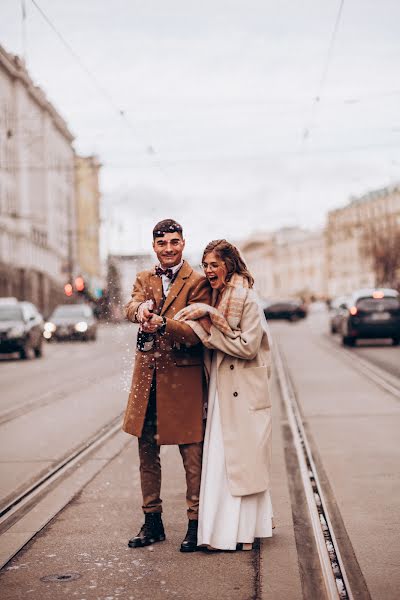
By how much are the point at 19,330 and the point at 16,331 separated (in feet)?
0.28

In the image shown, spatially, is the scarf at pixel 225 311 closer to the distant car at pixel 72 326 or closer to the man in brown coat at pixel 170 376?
the man in brown coat at pixel 170 376

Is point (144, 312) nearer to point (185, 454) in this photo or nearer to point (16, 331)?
point (185, 454)

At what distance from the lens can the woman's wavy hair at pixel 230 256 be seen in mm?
5555

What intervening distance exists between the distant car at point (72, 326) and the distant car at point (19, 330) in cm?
984

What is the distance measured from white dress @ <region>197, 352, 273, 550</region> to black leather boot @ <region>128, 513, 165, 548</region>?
1.26ft

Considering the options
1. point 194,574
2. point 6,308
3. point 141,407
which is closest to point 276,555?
point 194,574

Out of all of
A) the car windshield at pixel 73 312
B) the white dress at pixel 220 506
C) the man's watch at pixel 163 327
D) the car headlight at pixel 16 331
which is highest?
the man's watch at pixel 163 327

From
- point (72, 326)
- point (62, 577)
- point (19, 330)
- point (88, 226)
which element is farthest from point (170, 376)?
point (88, 226)

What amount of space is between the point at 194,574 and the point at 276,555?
604 millimetres

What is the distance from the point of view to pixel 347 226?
315ft

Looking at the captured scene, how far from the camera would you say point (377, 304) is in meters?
28.1

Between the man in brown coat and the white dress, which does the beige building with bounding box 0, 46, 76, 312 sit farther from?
the white dress

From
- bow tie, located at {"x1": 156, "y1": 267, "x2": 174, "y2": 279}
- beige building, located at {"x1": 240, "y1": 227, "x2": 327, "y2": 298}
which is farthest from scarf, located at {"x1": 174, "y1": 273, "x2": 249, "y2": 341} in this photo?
beige building, located at {"x1": 240, "y1": 227, "x2": 327, "y2": 298}

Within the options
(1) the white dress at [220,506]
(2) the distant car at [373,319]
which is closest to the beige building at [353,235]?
(2) the distant car at [373,319]
